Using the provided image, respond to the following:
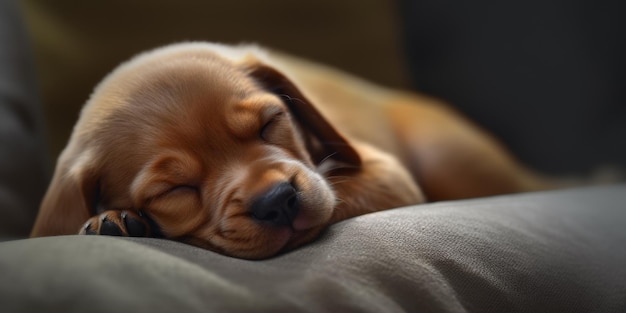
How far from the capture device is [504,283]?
1.58 meters

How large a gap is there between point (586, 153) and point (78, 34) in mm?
2541

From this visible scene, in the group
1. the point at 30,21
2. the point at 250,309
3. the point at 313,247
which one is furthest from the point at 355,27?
the point at 250,309

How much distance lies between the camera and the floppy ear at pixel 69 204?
1.96 meters

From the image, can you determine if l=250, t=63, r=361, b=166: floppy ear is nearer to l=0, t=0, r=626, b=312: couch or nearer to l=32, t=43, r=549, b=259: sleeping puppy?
l=32, t=43, r=549, b=259: sleeping puppy

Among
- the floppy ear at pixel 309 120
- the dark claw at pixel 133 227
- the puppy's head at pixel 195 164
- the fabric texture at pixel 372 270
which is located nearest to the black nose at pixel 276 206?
the puppy's head at pixel 195 164

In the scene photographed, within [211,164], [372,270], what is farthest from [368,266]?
[211,164]

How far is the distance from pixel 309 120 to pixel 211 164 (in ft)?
1.63

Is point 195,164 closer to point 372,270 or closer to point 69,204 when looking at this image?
point 69,204

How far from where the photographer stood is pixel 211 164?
1.90 meters

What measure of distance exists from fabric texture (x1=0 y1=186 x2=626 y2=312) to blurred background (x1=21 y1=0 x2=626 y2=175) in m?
1.71

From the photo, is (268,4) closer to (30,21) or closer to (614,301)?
(30,21)

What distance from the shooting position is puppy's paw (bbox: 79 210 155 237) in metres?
1.80

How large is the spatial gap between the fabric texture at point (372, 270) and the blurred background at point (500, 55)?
1.71 meters

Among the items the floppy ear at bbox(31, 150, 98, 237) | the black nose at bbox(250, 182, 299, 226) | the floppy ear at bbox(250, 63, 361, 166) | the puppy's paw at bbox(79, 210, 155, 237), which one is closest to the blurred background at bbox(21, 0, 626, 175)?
the floppy ear at bbox(250, 63, 361, 166)
